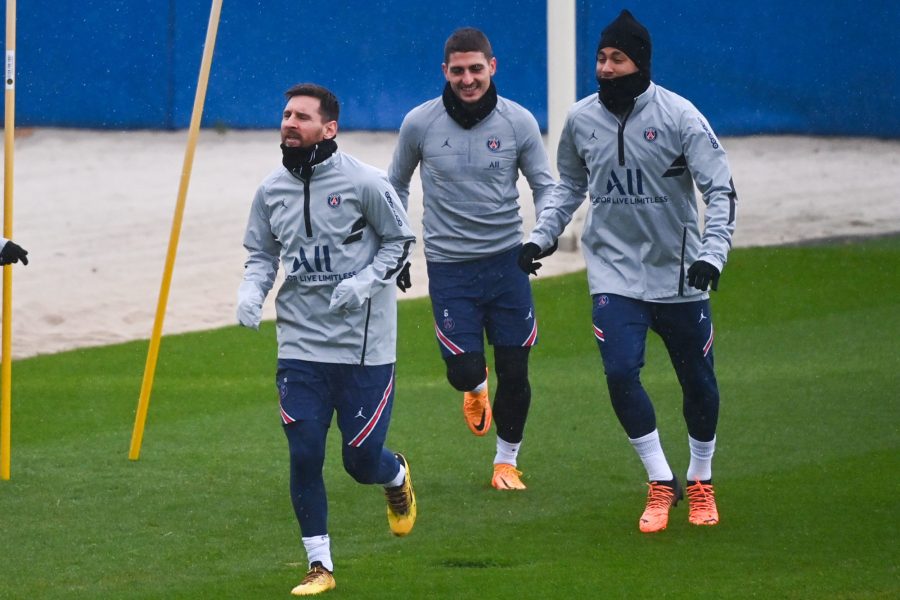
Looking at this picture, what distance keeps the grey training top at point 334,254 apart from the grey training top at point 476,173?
1.63 meters

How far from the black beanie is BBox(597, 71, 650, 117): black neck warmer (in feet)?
0.15

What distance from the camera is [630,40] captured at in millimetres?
6703

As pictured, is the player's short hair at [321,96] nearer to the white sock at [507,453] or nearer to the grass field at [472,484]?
the grass field at [472,484]

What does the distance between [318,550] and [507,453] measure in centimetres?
215

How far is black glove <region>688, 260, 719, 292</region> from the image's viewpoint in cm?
633

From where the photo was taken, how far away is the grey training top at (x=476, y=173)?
770cm

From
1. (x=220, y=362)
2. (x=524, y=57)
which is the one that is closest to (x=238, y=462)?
(x=220, y=362)

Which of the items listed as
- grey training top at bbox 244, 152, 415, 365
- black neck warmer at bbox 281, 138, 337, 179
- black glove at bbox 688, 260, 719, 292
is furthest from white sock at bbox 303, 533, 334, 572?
black glove at bbox 688, 260, 719, 292

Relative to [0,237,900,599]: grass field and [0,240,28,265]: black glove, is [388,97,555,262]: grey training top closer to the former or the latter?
[0,237,900,599]: grass field

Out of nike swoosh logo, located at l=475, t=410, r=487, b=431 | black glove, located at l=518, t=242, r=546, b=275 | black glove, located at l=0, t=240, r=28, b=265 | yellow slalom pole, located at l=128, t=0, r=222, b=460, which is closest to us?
black glove, located at l=518, t=242, r=546, b=275

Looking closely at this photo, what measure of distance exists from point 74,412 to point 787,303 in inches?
249

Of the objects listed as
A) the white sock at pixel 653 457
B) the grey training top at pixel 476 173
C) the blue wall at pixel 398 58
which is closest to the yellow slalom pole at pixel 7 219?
the grey training top at pixel 476 173

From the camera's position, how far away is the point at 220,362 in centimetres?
1177

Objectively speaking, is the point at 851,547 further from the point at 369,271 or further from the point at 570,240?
the point at 570,240
